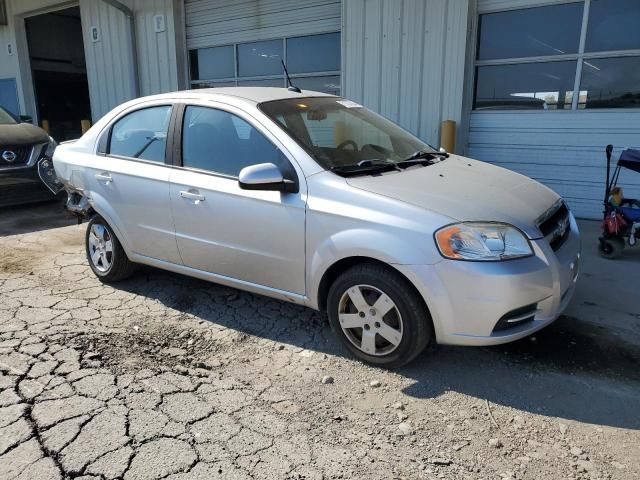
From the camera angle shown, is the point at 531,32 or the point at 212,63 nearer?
the point at 531,32

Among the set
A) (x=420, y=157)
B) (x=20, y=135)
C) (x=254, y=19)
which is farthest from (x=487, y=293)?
(x=254, y=19)

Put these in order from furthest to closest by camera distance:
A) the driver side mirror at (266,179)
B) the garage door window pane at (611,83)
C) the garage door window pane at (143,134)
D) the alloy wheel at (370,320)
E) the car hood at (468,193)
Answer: the garage door window pane at (611,83)
the garage door window pane at (143,134)
the driver side mirror at (266,179)
the alloy wheel at (370,320)
the car hood at (468,193)

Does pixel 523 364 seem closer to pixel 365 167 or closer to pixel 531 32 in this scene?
pixel 365 167

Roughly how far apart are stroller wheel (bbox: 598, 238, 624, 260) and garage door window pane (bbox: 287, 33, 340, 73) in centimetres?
499

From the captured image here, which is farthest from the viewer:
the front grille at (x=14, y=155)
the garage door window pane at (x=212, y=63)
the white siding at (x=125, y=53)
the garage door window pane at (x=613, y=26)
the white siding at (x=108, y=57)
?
the white siding at (x=108, y=57)

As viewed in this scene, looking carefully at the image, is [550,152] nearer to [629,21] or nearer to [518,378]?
[629,21]

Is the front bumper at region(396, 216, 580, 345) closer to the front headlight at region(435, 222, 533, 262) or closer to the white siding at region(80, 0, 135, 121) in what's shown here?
the front headlight at region(435, 222, 533, 262)

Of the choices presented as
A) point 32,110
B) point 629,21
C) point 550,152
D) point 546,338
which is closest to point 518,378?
point 546,338

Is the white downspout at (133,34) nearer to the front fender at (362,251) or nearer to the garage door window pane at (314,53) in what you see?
the garage door window pane at (314,53)

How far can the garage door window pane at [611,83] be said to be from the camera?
240 inches

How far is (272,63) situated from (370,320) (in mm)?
7216

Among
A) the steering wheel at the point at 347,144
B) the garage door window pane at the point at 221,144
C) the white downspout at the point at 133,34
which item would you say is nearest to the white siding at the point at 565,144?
the steering wheel at the point at 347,144

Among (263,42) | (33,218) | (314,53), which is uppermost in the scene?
(263,42)

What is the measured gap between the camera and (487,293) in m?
2.72
